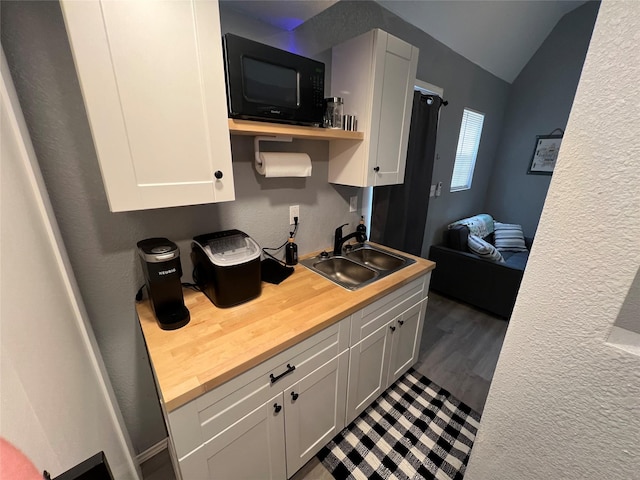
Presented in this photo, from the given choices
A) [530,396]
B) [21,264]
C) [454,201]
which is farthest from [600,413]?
[454,201]

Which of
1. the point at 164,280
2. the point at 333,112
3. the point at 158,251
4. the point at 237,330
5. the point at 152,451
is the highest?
the point at 333,112

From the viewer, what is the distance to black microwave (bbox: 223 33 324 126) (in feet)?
3.31

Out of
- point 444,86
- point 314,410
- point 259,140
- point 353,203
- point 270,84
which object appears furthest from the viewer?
point 444,86

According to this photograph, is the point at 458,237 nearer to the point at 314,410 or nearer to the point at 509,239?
the point at 509,239

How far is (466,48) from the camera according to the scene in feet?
8.44

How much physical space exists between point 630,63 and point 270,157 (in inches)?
47.4

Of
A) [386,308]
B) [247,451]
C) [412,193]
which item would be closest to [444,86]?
[412,193]

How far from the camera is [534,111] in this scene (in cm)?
350

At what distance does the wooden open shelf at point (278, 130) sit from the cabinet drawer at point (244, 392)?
2.97 feet

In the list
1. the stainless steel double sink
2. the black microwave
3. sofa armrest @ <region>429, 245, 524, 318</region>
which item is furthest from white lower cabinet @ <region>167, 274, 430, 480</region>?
sofa armrest @ <region>429, 245, 524, 318</region>

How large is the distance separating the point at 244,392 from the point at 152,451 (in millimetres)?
1036

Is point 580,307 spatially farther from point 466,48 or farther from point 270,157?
point 466,48

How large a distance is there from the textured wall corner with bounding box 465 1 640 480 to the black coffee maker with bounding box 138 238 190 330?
44.2 inches

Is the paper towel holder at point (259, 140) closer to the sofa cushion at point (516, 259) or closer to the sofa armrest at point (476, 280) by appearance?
the sofa armrest at point (476, 280)
